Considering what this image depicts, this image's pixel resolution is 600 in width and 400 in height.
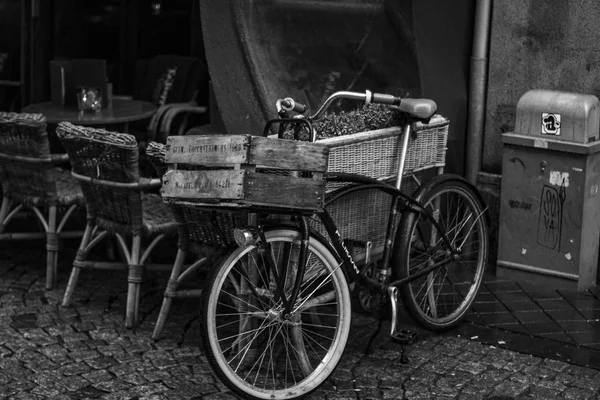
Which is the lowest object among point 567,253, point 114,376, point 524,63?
point 114,376

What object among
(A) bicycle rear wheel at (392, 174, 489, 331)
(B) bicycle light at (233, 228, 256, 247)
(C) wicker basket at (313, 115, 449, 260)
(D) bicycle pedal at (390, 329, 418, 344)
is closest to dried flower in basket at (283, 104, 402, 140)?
(C) wicker basket at (313, 115, 449, 260)

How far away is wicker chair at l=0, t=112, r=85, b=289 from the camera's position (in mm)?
6719

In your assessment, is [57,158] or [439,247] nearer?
[439,247]

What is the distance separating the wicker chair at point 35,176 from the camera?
22.0 ft

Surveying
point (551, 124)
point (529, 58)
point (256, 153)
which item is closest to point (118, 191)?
point (256, 153)

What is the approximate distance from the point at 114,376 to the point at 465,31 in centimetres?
342

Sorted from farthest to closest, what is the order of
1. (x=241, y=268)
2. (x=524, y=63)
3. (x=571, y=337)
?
1. (x=524, y=63)
2. (x=571, y=337)
3. (x=241, y=268)

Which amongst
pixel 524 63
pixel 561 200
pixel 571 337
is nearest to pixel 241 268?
pixel 571 337

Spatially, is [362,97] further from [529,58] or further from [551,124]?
[529,58]

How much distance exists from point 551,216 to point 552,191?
0.15 m

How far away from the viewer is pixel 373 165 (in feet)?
19.0

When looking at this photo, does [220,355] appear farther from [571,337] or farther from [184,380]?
[571,337]

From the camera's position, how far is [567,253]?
22.8 ft

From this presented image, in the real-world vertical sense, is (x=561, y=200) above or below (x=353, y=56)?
below
